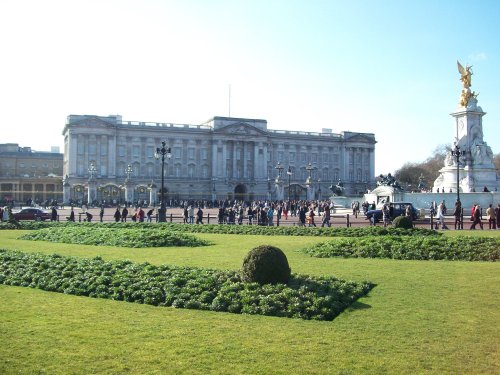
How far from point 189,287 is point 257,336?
323 centimetres

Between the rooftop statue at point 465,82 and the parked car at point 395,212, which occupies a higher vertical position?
the rooftop statue at point 465,82

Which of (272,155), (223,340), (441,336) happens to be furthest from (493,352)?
(272,155)

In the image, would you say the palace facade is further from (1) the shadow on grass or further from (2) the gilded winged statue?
(1) the shadow on grass

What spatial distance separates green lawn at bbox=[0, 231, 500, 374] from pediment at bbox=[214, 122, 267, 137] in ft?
330

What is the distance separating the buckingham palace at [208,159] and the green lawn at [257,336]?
81584 mm

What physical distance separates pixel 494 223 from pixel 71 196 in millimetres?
79359

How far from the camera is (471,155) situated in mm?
52906

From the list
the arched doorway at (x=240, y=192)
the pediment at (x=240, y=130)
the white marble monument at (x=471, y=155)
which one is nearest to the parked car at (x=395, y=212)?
the white marble monument at (x=471, y=155)

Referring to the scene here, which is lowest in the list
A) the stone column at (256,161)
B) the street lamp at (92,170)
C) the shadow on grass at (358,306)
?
the shadow on grass at (358,306)

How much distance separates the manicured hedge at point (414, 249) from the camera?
58.0 ft

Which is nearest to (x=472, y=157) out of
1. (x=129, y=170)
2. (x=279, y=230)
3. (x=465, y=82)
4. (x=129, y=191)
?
(x=465, y=82)

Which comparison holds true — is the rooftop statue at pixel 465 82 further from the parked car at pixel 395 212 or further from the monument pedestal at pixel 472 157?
the parked car at pixel 395 212

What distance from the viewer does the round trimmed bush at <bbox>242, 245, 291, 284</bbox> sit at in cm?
1152

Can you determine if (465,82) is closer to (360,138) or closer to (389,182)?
(389,182)
